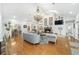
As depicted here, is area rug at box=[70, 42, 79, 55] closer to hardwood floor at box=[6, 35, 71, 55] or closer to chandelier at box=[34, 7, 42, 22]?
hardwood floor at box=[6, 35, 71, 55]

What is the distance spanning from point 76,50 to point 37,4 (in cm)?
94

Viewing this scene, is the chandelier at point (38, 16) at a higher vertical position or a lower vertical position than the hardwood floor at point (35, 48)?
higher

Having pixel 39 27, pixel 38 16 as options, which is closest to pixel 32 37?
pixel 39 27

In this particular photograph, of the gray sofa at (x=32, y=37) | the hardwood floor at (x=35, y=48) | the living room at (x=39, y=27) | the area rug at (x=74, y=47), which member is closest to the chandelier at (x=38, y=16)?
the living room at (x=39, y=27)

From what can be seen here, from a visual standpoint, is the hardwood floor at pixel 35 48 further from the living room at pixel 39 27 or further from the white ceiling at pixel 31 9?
the white ceiling at pixel 31 9

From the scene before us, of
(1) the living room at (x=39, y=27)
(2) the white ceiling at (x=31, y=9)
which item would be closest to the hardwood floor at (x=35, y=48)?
(1) the living room at (x=39, y=27)

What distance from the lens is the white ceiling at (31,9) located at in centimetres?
244

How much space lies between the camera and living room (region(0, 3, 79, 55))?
2.44 metres

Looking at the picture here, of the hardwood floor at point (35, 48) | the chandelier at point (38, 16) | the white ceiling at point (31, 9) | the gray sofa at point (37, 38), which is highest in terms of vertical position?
the white ceiling at point (31, 9)

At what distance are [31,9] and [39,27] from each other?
307mm

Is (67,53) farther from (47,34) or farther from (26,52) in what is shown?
(26,52)

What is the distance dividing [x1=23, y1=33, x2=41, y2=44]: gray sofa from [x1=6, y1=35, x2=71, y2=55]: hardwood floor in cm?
6
